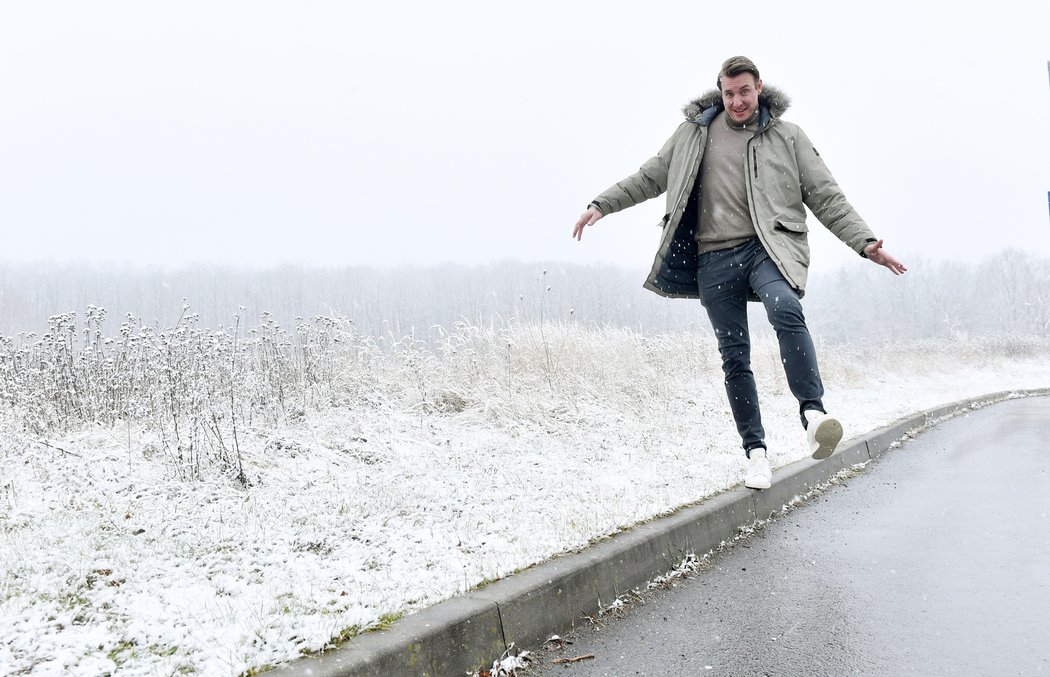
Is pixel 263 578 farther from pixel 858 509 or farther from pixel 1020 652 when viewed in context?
pixel 858 509

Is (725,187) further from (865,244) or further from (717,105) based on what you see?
(865,244)

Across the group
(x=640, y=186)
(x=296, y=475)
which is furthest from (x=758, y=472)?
(x=296, y=475)

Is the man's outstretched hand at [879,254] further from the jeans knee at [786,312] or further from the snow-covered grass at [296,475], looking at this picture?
the snow-covered grass at [296,475]

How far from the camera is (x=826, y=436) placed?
3676mm

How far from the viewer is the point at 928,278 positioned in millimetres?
96812

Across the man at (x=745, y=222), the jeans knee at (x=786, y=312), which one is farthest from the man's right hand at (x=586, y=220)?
the jeans knee at (x=786, y=312)

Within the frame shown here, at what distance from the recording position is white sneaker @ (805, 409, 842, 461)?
3.62 m

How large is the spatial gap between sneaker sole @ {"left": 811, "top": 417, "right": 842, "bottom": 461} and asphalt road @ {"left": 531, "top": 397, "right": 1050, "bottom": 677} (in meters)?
0.43

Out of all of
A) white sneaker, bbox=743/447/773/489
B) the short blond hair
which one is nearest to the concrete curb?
white sneaker, bbox=743/447/773/489

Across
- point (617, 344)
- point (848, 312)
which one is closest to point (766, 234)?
point (617, 344)

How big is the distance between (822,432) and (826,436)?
40 mm

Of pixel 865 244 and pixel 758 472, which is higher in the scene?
pixel 865 244

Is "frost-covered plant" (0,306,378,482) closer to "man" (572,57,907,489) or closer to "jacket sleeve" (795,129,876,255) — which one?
"man" (572,57,907,489)

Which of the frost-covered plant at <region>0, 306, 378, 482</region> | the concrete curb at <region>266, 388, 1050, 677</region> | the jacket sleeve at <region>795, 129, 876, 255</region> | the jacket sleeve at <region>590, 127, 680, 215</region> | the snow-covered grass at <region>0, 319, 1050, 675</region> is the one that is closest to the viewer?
the concrete curb at <region>266, 388, 1050, 677</region>
